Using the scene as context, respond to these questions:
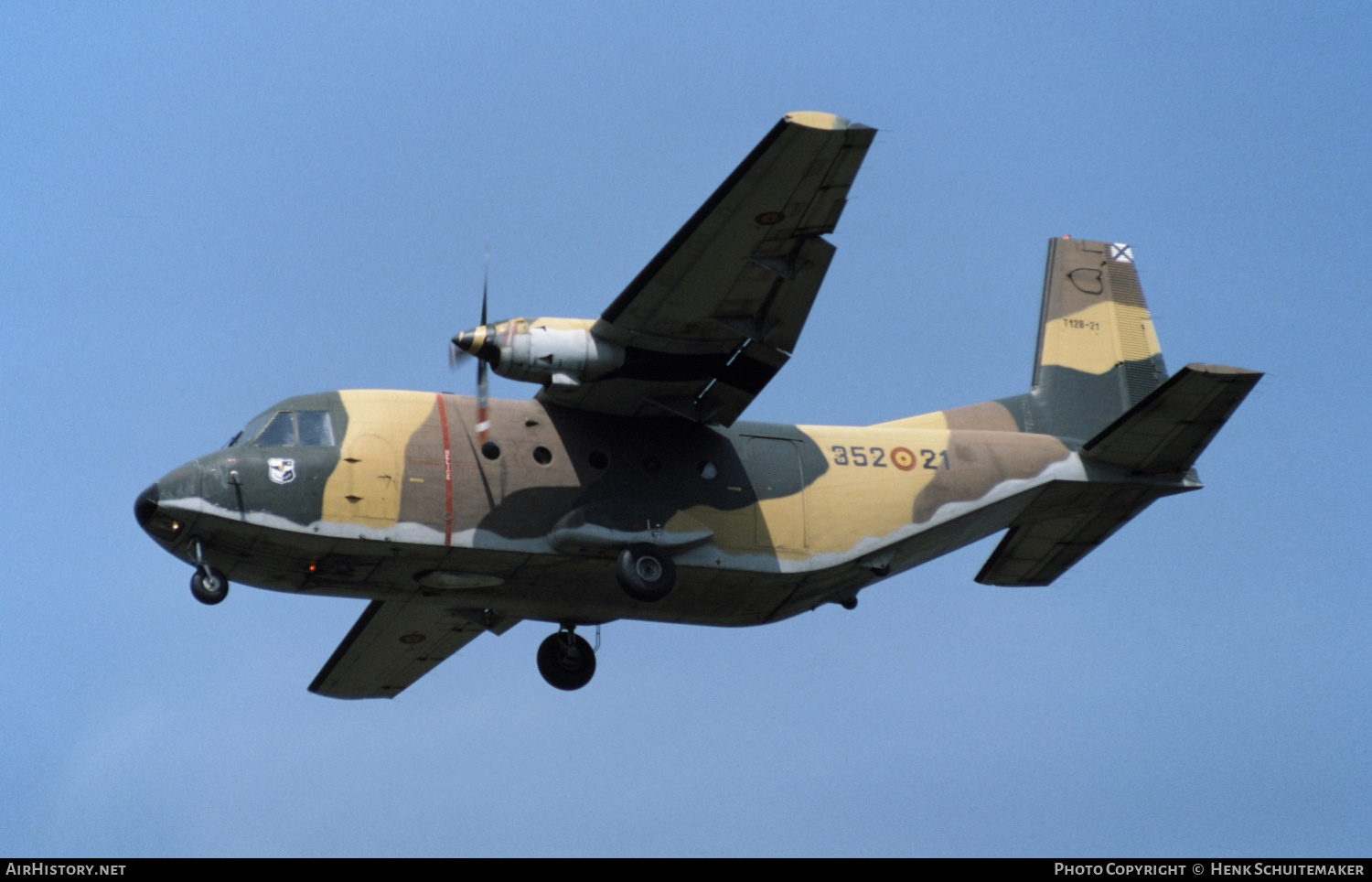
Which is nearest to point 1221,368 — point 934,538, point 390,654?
point 934,538

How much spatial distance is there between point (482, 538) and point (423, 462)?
3.12ft

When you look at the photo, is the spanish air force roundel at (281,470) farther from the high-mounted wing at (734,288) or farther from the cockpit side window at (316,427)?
the high-mounted wing at (734,288)

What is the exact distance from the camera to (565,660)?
1930 centimetres

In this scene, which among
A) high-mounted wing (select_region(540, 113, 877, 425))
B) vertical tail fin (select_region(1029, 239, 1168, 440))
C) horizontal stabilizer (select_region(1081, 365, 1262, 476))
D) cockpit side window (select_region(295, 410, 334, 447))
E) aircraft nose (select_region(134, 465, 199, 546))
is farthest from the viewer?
vertical tail fin (select_region(1029, 239, 1168, 440))

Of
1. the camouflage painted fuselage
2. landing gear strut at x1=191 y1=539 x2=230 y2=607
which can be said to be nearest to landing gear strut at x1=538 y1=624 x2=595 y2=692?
the camouflage painted fuselage

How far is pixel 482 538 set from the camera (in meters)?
16.9

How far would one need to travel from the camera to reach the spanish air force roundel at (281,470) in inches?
649

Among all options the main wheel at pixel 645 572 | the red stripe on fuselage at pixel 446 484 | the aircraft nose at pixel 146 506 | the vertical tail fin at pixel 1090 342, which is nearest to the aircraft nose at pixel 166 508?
the aircraft nose at pixel 146 506

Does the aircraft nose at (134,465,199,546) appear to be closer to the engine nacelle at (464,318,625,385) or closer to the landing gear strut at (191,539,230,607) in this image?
the landing gear strut at (191,539,230,607)

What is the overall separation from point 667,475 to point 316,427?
11.8 ft

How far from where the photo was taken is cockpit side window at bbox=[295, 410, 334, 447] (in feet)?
55.3

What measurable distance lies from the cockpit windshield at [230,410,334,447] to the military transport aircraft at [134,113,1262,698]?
0.03 m
